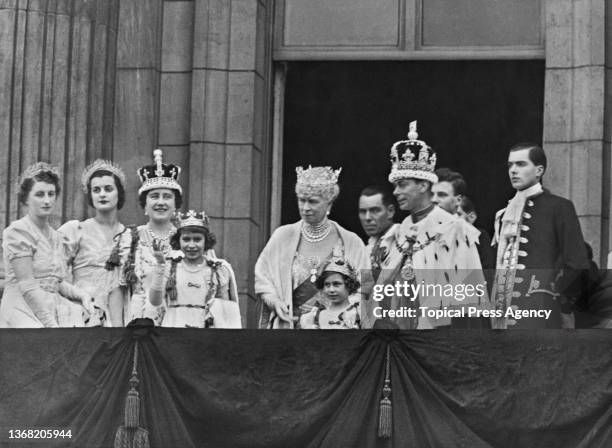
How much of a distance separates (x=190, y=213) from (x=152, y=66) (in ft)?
15.8

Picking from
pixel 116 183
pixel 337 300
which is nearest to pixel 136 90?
pixel 116 183

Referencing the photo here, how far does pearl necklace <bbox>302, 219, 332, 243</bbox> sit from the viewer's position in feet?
84.7

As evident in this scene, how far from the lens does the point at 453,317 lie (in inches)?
959

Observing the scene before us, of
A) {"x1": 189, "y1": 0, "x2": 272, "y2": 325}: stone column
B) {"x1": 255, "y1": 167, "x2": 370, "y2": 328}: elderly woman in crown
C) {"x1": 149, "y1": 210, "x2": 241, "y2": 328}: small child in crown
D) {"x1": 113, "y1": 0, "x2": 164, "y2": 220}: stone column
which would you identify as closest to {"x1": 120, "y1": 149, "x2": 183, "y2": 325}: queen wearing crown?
{"x1": 149, "y1": 210, "x2": 241, "y2": 328}: small child in crown

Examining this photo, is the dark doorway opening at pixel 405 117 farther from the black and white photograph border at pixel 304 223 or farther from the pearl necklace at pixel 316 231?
the pearl necklace at pixel 316 231

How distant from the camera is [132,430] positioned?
78.7 feet

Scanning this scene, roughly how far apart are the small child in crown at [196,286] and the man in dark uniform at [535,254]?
2.59m

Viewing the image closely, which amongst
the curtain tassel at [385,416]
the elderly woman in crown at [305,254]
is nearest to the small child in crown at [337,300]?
the elderly woman in crown at [305,254]

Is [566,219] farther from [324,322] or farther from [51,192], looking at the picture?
[51,192]

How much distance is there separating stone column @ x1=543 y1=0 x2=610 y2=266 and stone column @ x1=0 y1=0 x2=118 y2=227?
4.84m

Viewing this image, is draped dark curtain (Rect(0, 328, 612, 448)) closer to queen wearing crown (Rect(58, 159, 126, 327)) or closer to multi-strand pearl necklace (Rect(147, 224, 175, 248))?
queen wearing crown (Rect(58, 159, 126, 327))

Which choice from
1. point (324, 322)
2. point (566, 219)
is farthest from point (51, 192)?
point (566, 219)

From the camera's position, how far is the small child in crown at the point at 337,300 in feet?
81.4

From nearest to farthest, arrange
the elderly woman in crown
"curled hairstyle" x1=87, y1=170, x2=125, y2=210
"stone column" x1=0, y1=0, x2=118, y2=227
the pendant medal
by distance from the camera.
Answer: the pendant medal → the elderly woman in crown → "curled hairstyle" x1=87, y1=170, x2=125, y2=210 → "stone column" x1=0, y1=0, x2=118, y2=227
